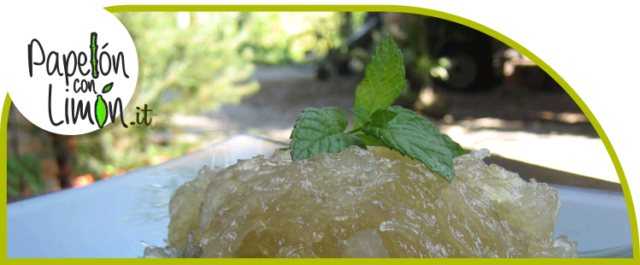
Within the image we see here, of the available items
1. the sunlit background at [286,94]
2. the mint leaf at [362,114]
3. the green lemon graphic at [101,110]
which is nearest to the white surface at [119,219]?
the sunlit background at [286,94]

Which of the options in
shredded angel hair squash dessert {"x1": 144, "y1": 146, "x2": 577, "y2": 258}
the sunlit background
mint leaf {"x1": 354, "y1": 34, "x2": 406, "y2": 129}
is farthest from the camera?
the sunlit background

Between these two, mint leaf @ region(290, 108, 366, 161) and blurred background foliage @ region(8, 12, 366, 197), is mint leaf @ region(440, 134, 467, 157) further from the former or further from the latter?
blurred background foliage @ region(8, 12, 366, 197)

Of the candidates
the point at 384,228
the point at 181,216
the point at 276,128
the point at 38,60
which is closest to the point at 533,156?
the point at 384,228

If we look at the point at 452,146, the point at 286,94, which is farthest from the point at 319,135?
the point at 286,94

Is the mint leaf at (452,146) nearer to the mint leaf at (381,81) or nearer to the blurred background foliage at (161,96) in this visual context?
the mint leaf at (381,81)

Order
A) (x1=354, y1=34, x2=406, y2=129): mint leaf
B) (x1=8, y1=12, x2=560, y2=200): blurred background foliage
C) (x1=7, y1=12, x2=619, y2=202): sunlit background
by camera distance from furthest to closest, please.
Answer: (x1=8, y1=12, x2=560, y2=200): blurred background foliage → (x1=7, y1=12, x2=619, y2=202): sunlit background → (x1=354, y1=34, x2=406, y2=129): mint leaf

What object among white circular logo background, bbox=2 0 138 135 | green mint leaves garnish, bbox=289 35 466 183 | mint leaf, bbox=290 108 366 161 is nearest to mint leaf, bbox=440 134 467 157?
green mint leaves garnish, bbox=289 35 466 183
